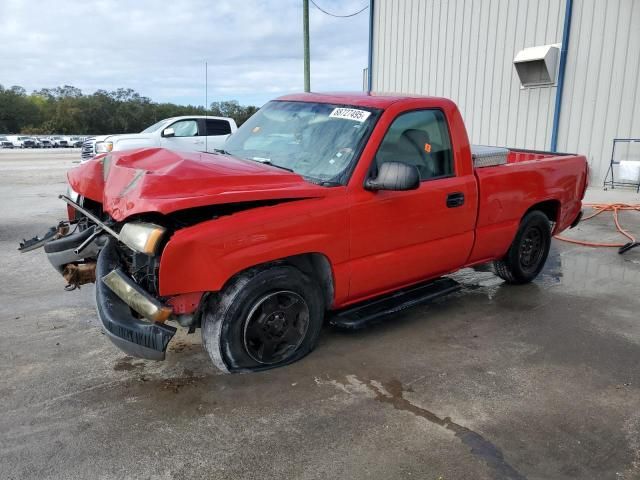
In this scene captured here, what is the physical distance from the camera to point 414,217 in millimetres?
4109

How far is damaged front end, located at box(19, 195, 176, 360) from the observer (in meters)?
3.05

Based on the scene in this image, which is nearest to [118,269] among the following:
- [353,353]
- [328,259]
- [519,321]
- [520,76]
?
[328,259]

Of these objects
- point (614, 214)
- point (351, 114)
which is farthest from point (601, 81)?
point (351, 114)

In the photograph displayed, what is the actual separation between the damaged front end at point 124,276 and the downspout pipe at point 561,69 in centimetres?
1200

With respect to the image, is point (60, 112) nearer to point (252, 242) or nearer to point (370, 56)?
point (370, 56)

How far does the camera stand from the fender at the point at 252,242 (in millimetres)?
3039

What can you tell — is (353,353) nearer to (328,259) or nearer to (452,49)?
(328,259)

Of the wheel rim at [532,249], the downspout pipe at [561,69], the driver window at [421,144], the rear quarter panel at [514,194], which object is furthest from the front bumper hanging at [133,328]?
the downspout pipe at [561,69]

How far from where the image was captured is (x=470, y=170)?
15.0ft

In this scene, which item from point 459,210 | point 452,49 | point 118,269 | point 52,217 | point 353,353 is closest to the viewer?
point 118,269

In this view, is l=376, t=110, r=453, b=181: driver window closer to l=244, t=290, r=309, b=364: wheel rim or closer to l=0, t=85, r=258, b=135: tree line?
l=244, t=290, r=309, b=364: wheel rim

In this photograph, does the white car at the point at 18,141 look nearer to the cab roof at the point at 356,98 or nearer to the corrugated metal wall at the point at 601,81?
the corrugated metal wall at the point at 601,81

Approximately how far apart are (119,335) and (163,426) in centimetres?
57

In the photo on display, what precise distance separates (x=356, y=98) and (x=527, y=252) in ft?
8.48
